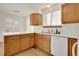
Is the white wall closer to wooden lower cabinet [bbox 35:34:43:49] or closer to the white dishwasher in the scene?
wooden lower cabinet [bbox 35:34:43:49]

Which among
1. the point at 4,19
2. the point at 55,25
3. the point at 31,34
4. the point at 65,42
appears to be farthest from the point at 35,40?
the point at 65,42

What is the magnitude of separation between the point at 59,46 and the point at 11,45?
1276 millimetres

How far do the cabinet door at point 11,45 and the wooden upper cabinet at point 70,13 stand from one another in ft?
4.68

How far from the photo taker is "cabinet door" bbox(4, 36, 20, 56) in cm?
253

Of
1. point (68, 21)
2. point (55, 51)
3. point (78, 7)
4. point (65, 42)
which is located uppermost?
point (78, 7)

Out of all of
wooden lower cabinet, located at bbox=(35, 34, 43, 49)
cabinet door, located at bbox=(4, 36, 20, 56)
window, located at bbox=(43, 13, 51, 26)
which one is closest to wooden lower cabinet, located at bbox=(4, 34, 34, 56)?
cabinet door, located at bbox=(4, 36, 20, 56)

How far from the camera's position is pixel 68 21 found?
2.40 metres

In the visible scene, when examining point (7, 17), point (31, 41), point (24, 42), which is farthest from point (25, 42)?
point (7, 17)

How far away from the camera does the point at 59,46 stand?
2426 mm

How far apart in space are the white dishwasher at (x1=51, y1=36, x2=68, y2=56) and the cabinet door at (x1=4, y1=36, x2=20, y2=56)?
1009 mm

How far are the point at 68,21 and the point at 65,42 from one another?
0.56 meters

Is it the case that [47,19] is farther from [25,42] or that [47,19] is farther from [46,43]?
[25,42]

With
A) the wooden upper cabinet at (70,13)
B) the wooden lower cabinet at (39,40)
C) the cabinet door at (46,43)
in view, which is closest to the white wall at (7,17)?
the wooden lower cabinet at (39,40)

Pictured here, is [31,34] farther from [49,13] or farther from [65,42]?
[65,42]
